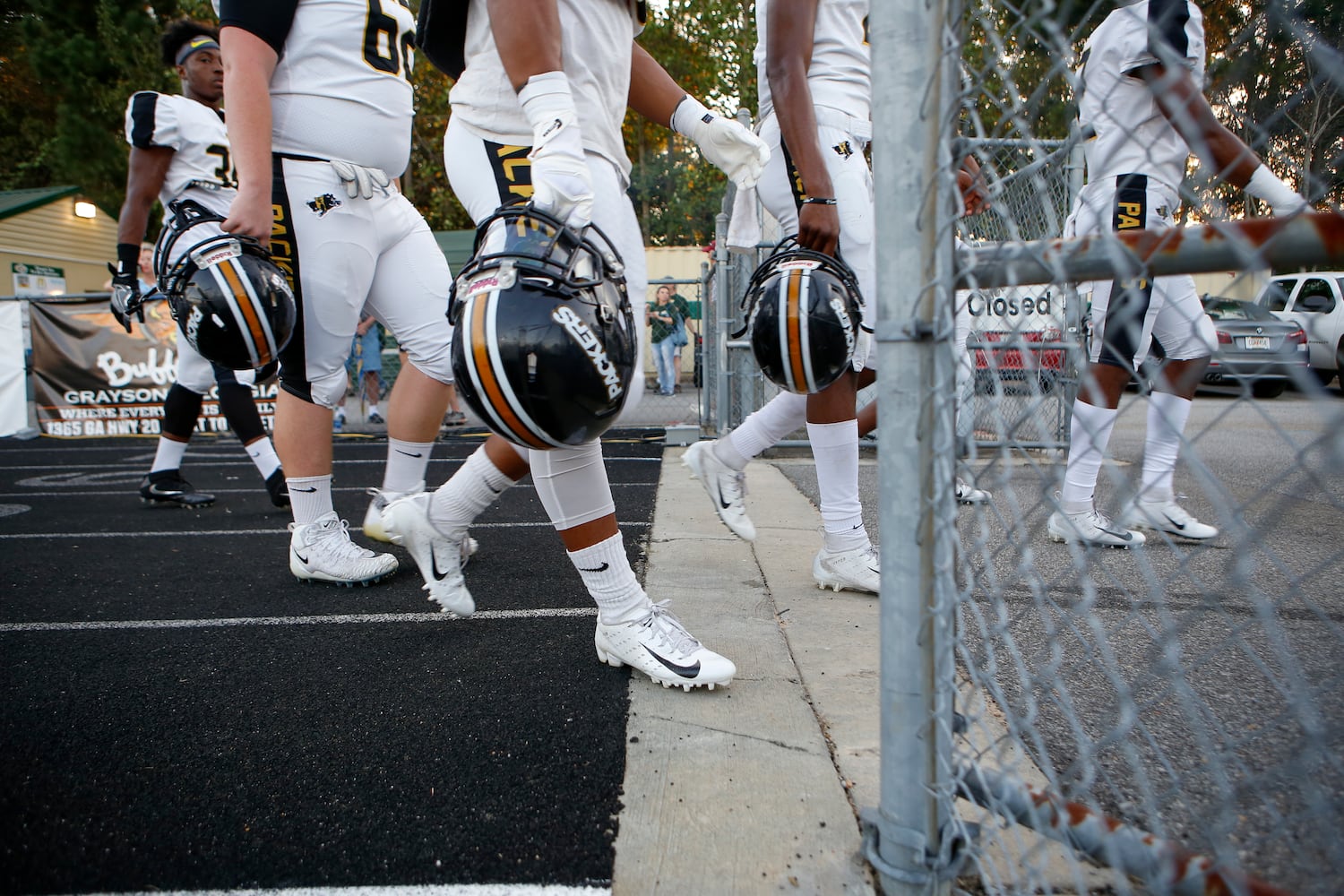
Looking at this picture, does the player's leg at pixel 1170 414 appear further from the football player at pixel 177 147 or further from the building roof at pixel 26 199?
the building roof at pixel 26 199

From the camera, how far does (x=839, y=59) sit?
2676 mm

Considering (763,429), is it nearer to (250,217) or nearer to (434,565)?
(434,565)

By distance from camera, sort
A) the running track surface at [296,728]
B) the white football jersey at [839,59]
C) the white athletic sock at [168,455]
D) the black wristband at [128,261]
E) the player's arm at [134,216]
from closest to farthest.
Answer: the running track surface at [296,728], the white football jersey at [839,59], the player's arm at [134,216], the black wristband at [128,261], the white athletic sock at [168,455]

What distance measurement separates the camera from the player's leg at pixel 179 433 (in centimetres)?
452

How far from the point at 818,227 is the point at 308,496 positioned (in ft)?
6.55

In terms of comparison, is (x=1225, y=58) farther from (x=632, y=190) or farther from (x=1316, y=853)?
(x=632, y=190)

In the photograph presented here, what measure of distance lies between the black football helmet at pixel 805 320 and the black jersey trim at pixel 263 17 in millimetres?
1718

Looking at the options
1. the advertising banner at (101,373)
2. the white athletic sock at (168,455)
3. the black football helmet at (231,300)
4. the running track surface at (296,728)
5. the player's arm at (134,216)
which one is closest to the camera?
the running track surface at (296,728)

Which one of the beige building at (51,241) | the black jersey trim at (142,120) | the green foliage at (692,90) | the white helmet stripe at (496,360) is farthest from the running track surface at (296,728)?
the beige building at (51,241)

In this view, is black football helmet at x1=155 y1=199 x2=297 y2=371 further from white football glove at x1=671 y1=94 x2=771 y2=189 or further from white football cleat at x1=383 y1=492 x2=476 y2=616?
white football glove at x1=671 y1=94 x2=771 y2=189

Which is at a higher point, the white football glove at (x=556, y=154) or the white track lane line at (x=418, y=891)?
the white football glove at (x=556, y=154)

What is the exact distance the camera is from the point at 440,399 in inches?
118

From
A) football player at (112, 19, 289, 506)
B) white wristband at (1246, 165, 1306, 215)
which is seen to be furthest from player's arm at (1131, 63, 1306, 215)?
football player at (112, 19, 289, 506)

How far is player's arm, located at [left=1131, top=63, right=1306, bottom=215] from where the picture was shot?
782 millimetres
